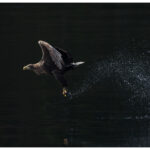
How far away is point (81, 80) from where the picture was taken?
15.8 meters

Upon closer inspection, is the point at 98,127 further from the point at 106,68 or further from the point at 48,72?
the point at 106,68

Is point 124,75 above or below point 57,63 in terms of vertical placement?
below

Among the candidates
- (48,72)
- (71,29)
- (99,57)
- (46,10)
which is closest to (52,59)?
(48,72)

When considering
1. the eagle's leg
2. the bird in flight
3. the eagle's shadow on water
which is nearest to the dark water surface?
the eagle's shadow on water

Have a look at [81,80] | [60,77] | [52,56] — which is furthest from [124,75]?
[52,56]

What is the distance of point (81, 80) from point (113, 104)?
206 cm

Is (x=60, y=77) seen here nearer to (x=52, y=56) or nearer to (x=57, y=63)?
(x=57, y=63)

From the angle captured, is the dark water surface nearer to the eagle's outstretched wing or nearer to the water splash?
the water splash

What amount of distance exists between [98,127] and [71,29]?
32.5ft

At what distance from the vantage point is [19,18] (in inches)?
938

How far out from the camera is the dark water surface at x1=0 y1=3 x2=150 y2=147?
12.1 m

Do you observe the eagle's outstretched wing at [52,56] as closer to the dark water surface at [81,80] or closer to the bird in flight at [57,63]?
the bird in flight at [57,63]

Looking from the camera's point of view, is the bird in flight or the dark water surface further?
the bird in flight

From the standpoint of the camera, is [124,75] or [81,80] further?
[124,75]
